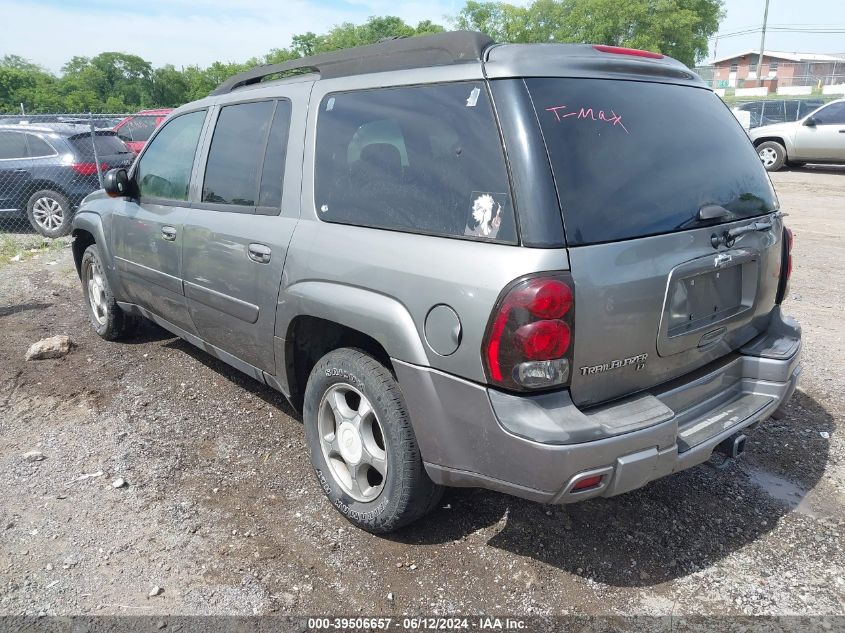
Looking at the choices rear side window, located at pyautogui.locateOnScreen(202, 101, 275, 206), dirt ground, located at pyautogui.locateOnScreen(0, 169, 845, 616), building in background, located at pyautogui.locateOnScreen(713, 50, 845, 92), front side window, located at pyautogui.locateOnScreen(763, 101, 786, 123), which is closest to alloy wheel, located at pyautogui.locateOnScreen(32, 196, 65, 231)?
dirt ground, located at pyautogui.locateOnScreen(0, 169, 845, 616)

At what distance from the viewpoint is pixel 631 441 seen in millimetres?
2219

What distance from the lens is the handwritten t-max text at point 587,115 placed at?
233 cm

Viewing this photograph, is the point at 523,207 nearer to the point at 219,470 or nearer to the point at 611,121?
the point at 611,121

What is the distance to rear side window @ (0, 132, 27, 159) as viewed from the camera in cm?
1014

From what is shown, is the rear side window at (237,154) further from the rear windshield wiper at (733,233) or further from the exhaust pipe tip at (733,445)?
the exhaust pipe tip at (733,445)

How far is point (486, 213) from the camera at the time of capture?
2.31 metres

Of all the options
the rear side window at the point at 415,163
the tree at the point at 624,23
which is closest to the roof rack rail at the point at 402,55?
the rear side window at the point at 415,163

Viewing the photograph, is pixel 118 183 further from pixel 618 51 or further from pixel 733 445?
pixel 733 445

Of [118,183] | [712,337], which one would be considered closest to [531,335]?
[712,337]

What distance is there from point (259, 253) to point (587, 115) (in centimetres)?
169

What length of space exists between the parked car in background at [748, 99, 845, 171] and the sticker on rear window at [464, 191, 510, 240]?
1461 cm

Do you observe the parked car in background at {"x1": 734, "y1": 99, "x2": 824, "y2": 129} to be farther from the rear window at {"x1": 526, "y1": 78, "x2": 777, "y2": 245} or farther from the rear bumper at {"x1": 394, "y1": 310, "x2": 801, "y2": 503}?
the rear bumper at {"x1": 394, "y1": 310, "x2": 801, "y2": 503}

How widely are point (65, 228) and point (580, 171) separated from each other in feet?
33.0

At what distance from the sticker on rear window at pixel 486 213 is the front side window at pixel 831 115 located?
52.3ft
